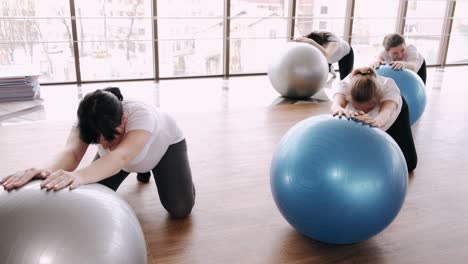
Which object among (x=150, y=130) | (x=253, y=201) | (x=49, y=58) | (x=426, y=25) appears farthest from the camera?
(x=426, y=25)

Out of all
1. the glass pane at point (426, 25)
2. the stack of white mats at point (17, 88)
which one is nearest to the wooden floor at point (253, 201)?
the stack of white mats at point (17, 88)

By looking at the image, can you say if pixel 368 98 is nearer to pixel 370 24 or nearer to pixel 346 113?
pixel 346 113

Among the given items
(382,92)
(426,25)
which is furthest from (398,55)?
(426,25)

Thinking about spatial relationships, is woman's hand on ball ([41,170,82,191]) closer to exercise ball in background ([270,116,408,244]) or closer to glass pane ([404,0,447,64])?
exercise ball in background ([270,116,408,244])

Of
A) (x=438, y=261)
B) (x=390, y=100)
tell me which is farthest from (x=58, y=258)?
(x=390, y=100)

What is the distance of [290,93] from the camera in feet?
15.3

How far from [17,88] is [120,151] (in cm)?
319

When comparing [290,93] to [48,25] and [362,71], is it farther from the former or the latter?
[48,25]

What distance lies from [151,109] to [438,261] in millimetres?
1426

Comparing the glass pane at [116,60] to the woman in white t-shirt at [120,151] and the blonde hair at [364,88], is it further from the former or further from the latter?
the blonde hair at [364,88]

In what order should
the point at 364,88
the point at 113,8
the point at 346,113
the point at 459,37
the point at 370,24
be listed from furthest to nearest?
1. the point at 459,37
2. the point at 370,24
3. the point at 113,8
4. the point at 364,88
5. the point at 346,113

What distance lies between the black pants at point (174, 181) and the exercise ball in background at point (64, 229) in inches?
29.6

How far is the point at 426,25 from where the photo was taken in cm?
716

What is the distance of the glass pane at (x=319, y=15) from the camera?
20.6 feet
